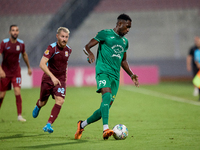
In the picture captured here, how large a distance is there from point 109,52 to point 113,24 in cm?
2080

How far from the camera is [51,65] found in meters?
6.55

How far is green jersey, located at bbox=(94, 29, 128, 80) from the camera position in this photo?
18.9 ft

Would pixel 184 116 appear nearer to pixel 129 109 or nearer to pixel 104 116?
pixel 129 109

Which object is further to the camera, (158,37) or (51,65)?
(158,37)

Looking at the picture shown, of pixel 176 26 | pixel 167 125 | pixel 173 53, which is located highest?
pixel 176 26

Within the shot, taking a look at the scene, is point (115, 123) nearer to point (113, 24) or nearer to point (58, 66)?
point (58, 66)

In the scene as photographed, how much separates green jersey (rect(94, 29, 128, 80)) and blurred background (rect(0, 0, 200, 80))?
1509 cm

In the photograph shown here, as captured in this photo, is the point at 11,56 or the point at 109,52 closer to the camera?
the point at 109,52

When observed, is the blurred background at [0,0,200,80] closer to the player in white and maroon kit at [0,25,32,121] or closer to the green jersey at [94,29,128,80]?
the player in white and maroon kit at [0,25,32,121]

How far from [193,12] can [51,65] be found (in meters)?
22.5

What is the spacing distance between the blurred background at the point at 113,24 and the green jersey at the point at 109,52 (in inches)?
594

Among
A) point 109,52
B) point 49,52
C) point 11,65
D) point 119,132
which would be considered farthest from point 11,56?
point 119,132

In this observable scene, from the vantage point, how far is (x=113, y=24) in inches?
1034

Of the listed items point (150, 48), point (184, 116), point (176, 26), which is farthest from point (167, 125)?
point (176, 26)
